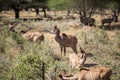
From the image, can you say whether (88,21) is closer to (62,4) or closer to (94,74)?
(62,4)

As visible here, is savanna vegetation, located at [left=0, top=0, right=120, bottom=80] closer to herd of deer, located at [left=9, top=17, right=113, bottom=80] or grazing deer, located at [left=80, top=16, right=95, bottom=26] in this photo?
grazing deer, located at [left=80, top=16, right=95, bottom=26]

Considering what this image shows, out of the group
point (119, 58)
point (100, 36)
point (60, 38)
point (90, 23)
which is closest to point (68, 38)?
point (60, 38)

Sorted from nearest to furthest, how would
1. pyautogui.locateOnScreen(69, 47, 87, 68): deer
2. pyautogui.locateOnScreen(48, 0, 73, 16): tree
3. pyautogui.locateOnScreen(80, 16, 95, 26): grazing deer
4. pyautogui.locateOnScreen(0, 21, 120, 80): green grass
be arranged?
pyautogui.locateOnScreen(0, 21, 120, 80): green grass
pyautogui.locateOnScreen(69, 47, 87, 68): deer
pyautogui.locateOnScreen(80, 16, 95, 26): grazing deer
pyautogui.locateOnScreen(48, 0, 73, 16): tree

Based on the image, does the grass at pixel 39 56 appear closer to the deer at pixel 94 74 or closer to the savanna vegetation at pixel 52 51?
the savanna vegetation at pixel 52 51

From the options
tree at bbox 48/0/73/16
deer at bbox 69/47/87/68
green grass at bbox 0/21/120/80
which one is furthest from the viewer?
tree at bbox 48/0/73/16

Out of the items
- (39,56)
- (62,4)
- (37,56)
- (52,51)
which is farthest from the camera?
(62,4)

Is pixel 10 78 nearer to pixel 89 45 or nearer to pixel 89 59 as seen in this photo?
pixel 89 59

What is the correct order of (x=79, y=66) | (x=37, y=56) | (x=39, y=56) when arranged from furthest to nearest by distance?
(x=79, y=66) < (x=39, y=56) < (x=37, y=56)

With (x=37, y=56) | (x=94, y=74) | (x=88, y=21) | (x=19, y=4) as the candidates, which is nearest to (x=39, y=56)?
(x=37, y=56)

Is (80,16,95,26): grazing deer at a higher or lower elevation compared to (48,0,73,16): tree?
lower

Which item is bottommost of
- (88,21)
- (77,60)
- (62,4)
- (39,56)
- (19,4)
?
(88,21)

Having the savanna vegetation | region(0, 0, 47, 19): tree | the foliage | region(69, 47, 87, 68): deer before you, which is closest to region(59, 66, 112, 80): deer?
the savanna vegetation

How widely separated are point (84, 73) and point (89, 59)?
529cm

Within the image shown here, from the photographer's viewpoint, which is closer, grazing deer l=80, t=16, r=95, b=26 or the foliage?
grazing deer l=80, t=16, r=95, b=26
